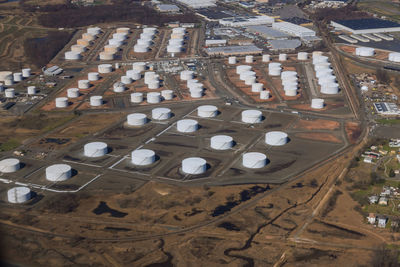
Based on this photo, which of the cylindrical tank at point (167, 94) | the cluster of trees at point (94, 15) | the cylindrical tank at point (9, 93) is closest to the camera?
the cylindrical tank at point (167, 94)

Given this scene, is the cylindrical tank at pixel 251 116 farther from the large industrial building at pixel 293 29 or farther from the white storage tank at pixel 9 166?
the large industrial building at pixel 293 29

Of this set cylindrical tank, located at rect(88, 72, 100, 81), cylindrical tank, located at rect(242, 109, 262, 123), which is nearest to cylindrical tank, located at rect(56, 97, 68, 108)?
cylindrical tank, located at rect(88, 72, 100, 81)

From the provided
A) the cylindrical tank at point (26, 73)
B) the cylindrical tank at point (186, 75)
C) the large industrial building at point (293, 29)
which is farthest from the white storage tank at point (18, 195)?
the large industrial building at point (293, 29)

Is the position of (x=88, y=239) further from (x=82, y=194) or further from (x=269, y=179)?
(x=269, y=179)

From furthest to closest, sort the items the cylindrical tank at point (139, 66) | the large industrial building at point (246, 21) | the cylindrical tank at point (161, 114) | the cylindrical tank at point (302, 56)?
the large industrial building at point (246, 21)
the cylindrical tank at point (302, 56)
the cylindrical tank at point (139, 66)
the cylindrical tank at point (161, 114)

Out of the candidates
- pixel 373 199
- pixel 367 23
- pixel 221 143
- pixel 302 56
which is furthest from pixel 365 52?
pixel 373 199

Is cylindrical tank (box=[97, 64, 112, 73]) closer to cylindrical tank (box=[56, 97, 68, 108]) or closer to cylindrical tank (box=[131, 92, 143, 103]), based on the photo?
cylindrical tank (box=[131, 92, 143, 103])

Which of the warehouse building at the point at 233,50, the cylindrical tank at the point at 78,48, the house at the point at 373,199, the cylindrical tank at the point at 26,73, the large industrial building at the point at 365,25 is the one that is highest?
the large industrial building at the point at 365,25
